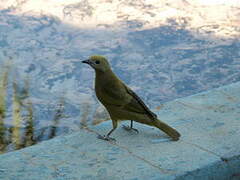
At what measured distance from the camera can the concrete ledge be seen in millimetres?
1898

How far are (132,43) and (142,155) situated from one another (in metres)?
98.7

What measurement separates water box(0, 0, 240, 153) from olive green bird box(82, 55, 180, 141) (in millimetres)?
61419

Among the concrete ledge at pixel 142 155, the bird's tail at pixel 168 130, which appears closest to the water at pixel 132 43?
the concrete ledge at pixel 142 155

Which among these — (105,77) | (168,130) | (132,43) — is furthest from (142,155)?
(132,43)

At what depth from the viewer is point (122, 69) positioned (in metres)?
88.1

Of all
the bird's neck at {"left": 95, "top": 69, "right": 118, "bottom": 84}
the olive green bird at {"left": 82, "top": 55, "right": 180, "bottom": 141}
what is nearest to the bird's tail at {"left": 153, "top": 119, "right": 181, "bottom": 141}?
the olive green bird at {"left": 82, "top": 55, "right": 180, "bottom": 141}

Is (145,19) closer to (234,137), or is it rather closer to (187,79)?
(187,79)

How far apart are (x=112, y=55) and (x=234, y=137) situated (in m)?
88.6

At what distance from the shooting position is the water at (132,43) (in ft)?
259

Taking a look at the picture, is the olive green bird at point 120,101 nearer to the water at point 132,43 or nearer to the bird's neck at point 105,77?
the bird's neck at point 105,77

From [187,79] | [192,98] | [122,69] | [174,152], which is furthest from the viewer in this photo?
[122,69]

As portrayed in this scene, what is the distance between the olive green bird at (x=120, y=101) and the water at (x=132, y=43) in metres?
61.4

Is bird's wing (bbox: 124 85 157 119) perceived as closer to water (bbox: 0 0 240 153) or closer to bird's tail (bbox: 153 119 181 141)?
bird's tail (bbox: 153 119 181 141)

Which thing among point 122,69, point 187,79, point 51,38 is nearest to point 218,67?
point 187,79
